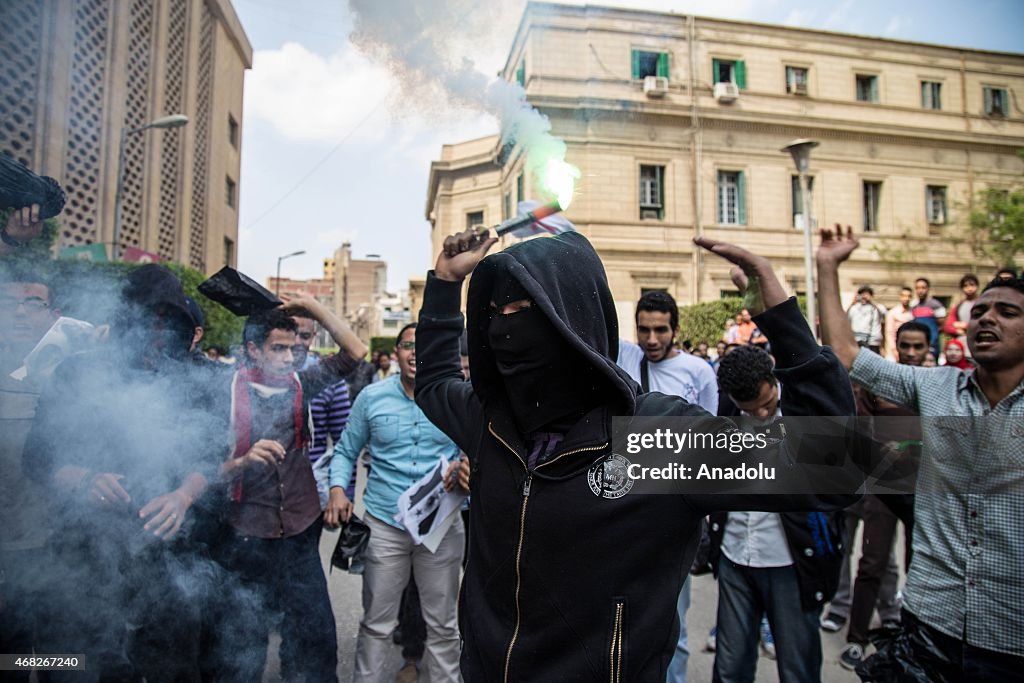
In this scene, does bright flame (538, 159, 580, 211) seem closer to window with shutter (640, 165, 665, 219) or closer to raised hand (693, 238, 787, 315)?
raised hand (693, 238, 787, 315)

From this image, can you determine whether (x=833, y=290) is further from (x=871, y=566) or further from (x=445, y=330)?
(x=871, y=566)

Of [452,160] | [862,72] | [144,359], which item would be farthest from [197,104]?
[862,72]

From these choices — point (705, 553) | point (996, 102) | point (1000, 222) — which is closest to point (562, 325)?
point (705, 553)

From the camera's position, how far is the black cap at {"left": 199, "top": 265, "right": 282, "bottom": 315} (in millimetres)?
3395

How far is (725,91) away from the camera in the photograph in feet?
59.7

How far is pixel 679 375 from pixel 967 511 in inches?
68.0

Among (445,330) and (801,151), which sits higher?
(801,151)

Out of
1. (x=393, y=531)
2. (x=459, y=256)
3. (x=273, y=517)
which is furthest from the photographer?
(x=393, y=531)

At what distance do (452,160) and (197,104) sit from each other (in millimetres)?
7704

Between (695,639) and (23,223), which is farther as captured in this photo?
(695,639)

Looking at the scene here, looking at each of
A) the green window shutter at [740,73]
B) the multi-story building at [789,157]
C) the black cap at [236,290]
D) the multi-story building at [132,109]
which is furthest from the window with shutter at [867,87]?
the black cap at [236,290]

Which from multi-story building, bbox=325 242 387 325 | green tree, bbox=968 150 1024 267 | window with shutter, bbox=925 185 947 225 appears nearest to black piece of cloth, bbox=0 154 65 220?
green tree, bbox=968 150 1024 267

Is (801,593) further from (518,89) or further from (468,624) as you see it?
(518,89)

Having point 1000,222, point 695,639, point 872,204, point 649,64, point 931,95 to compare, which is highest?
point 931,95
